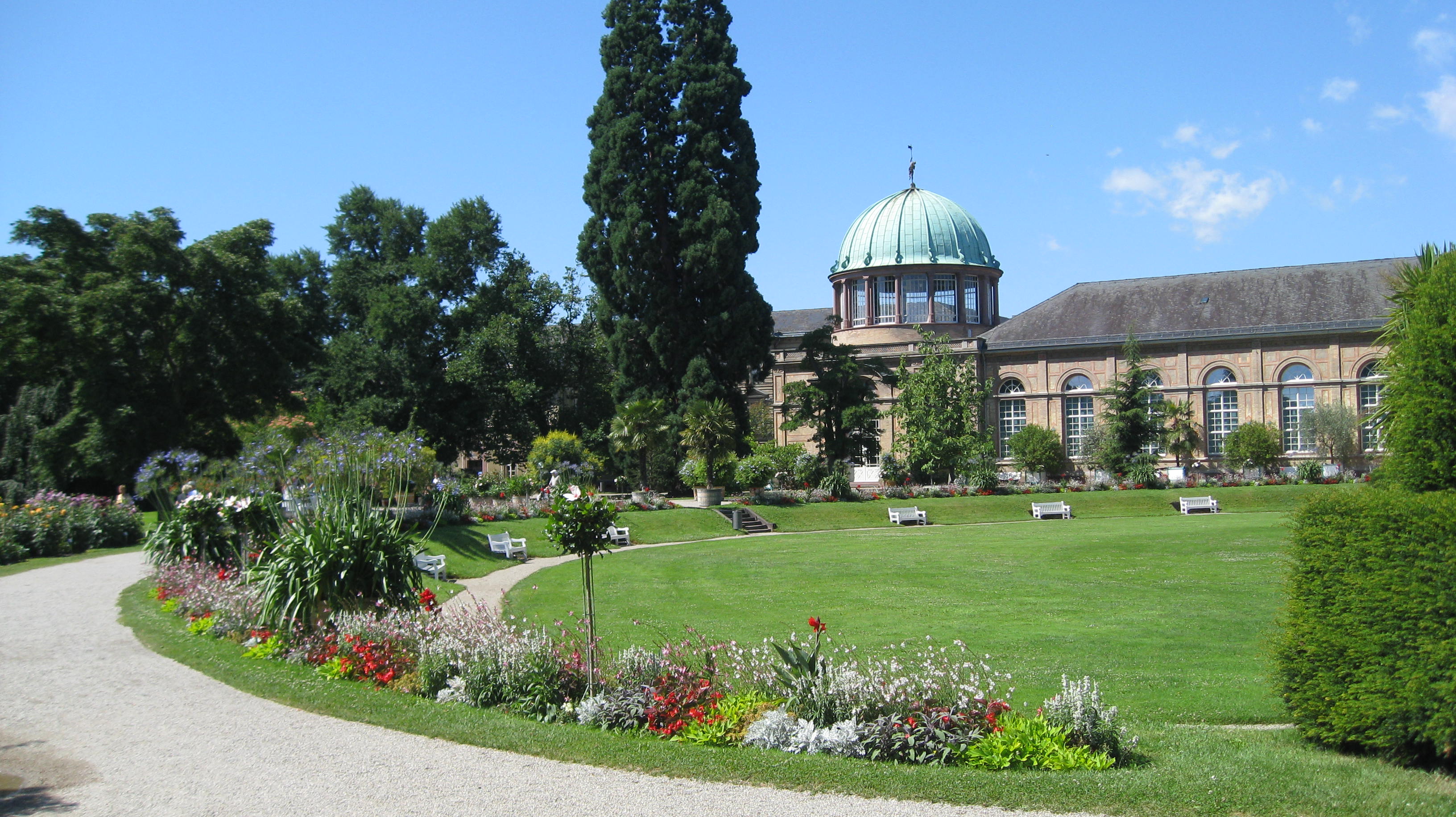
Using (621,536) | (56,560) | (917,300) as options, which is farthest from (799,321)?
(56,560)

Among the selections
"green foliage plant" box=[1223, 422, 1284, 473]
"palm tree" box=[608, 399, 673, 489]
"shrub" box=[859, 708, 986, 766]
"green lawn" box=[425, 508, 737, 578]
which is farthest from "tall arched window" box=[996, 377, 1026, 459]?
"shrub" box=[859, 708, 986, 766]

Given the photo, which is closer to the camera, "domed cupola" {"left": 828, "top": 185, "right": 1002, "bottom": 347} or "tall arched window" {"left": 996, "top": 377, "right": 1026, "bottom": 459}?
"tall arched window" {"left": 996, "top": 377, "right": 1026, "bottom": 459}

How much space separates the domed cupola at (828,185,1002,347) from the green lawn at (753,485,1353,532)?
19.4 meters

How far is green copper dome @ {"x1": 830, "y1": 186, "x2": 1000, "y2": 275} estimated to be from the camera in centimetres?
5656

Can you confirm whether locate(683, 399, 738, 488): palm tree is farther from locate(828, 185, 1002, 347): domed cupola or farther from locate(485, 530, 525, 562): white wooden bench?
locate(828, 185, 1002, 347): domed cupola

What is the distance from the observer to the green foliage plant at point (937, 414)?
137 ft

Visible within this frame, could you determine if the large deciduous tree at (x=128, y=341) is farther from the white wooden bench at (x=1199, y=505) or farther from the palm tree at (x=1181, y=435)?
the palm tree at (x=1181, y=435)

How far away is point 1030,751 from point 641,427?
3150cm

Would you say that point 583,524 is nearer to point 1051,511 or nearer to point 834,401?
point 1051,511

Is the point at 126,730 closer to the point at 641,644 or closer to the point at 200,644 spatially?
the point at 200,644

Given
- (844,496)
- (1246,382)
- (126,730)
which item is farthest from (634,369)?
(126,730)

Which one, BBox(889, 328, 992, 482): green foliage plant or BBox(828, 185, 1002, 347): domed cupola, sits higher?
BBox(828, 185, 1002, 347): domed cupola

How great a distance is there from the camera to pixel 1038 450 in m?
48.7

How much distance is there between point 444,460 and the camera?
49344 mm
